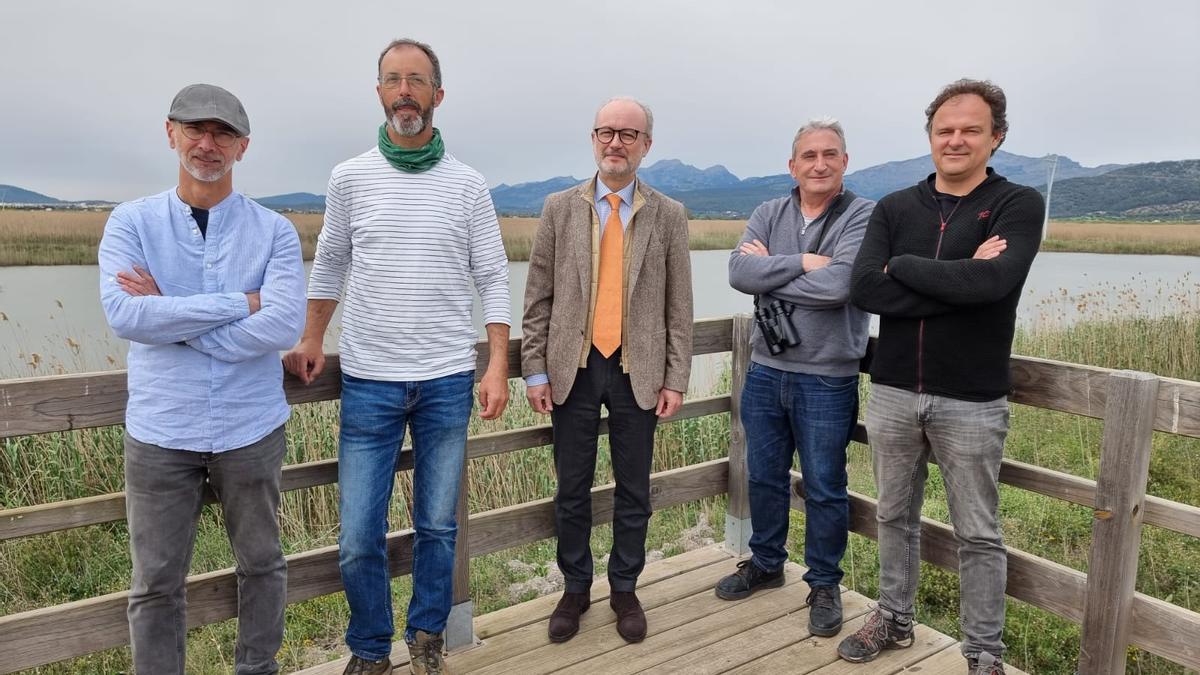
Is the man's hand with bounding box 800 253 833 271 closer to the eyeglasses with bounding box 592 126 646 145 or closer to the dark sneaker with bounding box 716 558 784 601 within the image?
the eyeglasses with bounding box 592 126 646 145

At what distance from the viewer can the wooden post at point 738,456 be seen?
3.64m

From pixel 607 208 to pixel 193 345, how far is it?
147 cm

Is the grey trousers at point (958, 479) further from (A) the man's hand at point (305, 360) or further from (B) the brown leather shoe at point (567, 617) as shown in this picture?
(A) the man's hand at point (305, 360)

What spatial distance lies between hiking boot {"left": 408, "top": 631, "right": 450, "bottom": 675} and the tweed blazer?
3.06ft

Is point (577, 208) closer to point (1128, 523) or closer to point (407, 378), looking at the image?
point (407, 378)

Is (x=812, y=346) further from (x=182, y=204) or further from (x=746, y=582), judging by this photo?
(x=182, y=204)

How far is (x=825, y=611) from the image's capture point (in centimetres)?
311

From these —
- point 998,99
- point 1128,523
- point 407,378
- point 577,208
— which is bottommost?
point 1128,523

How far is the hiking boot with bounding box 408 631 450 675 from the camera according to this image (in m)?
2.73

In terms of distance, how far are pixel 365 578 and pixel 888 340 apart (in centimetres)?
194

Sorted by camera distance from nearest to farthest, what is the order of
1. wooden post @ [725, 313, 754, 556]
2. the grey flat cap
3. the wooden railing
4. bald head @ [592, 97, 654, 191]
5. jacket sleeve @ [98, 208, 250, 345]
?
jacket sleeve @ [98, 208, 250, 345]
the grey flat cap
the wooden railing
bald head @ [592, 97, 654, 191]
wooden post @ [725, 313, 754, 556]

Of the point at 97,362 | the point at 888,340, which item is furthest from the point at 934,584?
the point at 97,362

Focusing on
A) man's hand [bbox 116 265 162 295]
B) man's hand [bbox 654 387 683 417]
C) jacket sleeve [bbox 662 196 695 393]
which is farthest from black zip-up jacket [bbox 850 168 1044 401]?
man's hand [bbox 116 265 162 295]

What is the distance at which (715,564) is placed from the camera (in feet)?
12.2
